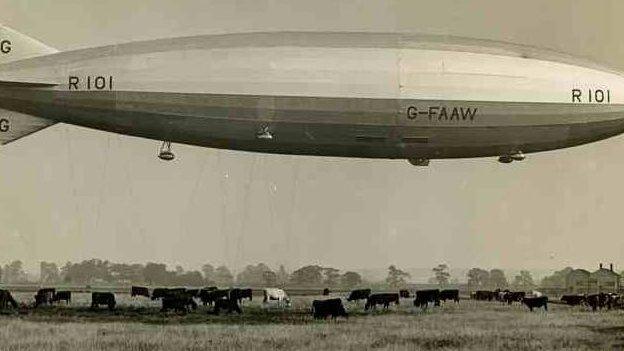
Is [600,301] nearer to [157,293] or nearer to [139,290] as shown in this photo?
[157,293]

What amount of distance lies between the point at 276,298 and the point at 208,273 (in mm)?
1755

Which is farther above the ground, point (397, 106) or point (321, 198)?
point (397, 106)

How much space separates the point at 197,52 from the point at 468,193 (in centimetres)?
572

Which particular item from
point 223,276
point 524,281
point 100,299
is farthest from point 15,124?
point 524,281

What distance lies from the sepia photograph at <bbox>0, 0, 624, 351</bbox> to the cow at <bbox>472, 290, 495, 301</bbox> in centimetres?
148

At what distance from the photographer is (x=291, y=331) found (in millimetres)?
10758

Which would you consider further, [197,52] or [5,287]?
[5,287]

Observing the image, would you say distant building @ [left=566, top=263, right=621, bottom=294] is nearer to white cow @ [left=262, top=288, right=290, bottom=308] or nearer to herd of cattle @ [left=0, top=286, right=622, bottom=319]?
herd of cattle @ [left=0, top=286, right=622, bottom=319]

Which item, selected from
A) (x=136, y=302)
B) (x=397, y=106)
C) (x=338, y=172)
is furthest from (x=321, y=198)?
(x=136, y=302)

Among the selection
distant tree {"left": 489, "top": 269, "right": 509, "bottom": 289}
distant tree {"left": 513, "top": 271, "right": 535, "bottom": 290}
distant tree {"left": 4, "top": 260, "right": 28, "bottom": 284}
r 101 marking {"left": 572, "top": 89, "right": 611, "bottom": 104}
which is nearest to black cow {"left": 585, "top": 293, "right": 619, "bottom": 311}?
distant tree {"left": 513, "top": 271, "right": 535, "bottom": 290}

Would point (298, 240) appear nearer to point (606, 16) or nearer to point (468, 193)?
point (468, 193)

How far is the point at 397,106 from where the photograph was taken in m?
10.1

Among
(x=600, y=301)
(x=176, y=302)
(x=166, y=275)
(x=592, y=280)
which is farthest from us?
(x=592, y=280)

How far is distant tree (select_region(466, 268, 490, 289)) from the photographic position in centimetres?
1430
